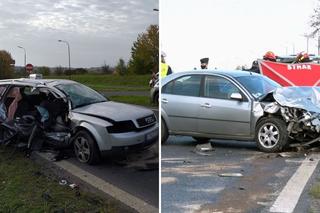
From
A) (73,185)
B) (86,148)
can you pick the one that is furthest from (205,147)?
(86,148)

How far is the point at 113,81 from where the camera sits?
1753mm

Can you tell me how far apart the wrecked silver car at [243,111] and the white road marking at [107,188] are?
3308 millimetres

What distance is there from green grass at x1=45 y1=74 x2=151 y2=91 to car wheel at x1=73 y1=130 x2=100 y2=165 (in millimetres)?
196

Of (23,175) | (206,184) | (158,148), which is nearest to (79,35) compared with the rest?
(158,148)

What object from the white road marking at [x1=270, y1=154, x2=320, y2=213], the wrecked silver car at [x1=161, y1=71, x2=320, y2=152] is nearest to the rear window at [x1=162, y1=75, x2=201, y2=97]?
the wrecked silver car at [x1=161, y1=71, x2=320, y2=152]

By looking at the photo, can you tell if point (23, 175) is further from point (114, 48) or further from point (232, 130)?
point (232, 130)

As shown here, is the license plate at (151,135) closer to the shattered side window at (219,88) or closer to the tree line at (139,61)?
the tree line at (139,61)

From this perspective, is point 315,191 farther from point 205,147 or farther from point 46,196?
point 46,196

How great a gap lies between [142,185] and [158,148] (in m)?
0.15

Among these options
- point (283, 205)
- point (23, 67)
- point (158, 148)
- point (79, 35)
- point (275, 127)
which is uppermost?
point (79, 35)

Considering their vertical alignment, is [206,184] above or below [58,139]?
below

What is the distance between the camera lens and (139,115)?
1.68 meters

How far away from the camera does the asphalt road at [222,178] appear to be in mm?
3402

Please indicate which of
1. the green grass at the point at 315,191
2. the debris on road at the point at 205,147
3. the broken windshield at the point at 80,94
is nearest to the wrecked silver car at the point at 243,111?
the debris on road at the point at 205,147
